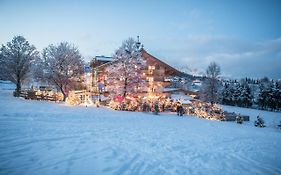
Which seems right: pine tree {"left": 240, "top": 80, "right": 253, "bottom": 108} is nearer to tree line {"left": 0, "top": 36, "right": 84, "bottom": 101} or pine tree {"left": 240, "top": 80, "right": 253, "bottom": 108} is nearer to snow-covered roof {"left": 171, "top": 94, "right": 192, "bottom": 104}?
snow-covered roof {"left": 171, "top": 94, "right": 192, "bottom": 104}

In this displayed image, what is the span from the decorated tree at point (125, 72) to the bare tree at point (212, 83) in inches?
1116

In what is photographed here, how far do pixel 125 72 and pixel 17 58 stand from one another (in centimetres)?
2398

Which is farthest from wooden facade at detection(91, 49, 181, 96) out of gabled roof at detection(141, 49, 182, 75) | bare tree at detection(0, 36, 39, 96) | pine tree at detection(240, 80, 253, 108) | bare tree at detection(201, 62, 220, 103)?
pine tree at detection(240, 80, 253, 108)

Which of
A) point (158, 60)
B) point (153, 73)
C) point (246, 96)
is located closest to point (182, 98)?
point (153, 73)

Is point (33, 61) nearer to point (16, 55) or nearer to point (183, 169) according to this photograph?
point (16, 55)

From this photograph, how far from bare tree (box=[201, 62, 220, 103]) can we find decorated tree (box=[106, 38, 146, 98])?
93.0ft

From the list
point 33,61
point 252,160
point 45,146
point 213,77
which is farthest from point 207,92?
point 45,146

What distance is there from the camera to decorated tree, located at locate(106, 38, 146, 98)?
3350cm

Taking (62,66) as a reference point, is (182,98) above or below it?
below

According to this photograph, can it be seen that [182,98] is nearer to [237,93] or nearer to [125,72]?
[125,72]

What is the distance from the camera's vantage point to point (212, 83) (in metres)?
56.7

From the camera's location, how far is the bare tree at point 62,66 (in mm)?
38781

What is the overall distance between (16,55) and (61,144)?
3950 centimetres

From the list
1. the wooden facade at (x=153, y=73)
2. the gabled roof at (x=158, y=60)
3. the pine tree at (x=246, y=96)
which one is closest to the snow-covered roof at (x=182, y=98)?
the wooden facade at (x=153, y=73)
